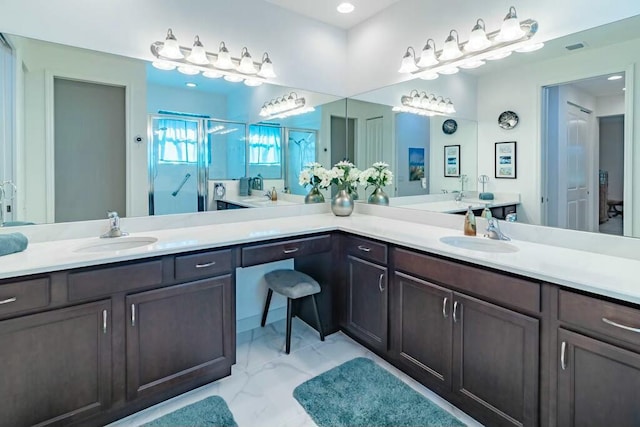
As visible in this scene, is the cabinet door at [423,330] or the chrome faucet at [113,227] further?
the chrome faucet at [113,227]

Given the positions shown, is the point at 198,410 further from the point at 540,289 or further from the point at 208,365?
the point at 540,289

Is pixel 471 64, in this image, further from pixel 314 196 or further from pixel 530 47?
pixel 314 196

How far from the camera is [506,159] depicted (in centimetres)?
222

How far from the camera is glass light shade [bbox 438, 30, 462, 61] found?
2350mm

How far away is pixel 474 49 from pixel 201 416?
2.69 meters

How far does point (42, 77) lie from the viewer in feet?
6.48

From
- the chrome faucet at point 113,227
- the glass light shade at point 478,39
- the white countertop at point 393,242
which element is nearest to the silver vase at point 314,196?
the white countertop at point 393,242

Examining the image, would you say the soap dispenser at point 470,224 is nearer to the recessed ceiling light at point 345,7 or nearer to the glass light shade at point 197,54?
the recessed ceiling light at point 345,7

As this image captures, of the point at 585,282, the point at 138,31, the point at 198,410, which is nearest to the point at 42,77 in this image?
the point at 138,31

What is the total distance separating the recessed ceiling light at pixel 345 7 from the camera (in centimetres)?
279

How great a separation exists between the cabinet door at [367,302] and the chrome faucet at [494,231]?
2.15 feet

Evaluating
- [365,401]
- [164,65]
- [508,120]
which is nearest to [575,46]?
[508,120]

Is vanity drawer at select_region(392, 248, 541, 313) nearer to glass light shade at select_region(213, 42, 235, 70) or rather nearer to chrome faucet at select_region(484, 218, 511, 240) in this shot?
chrome faucet at select_region(484, 218, 511, 240)

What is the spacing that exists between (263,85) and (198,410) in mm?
2282
